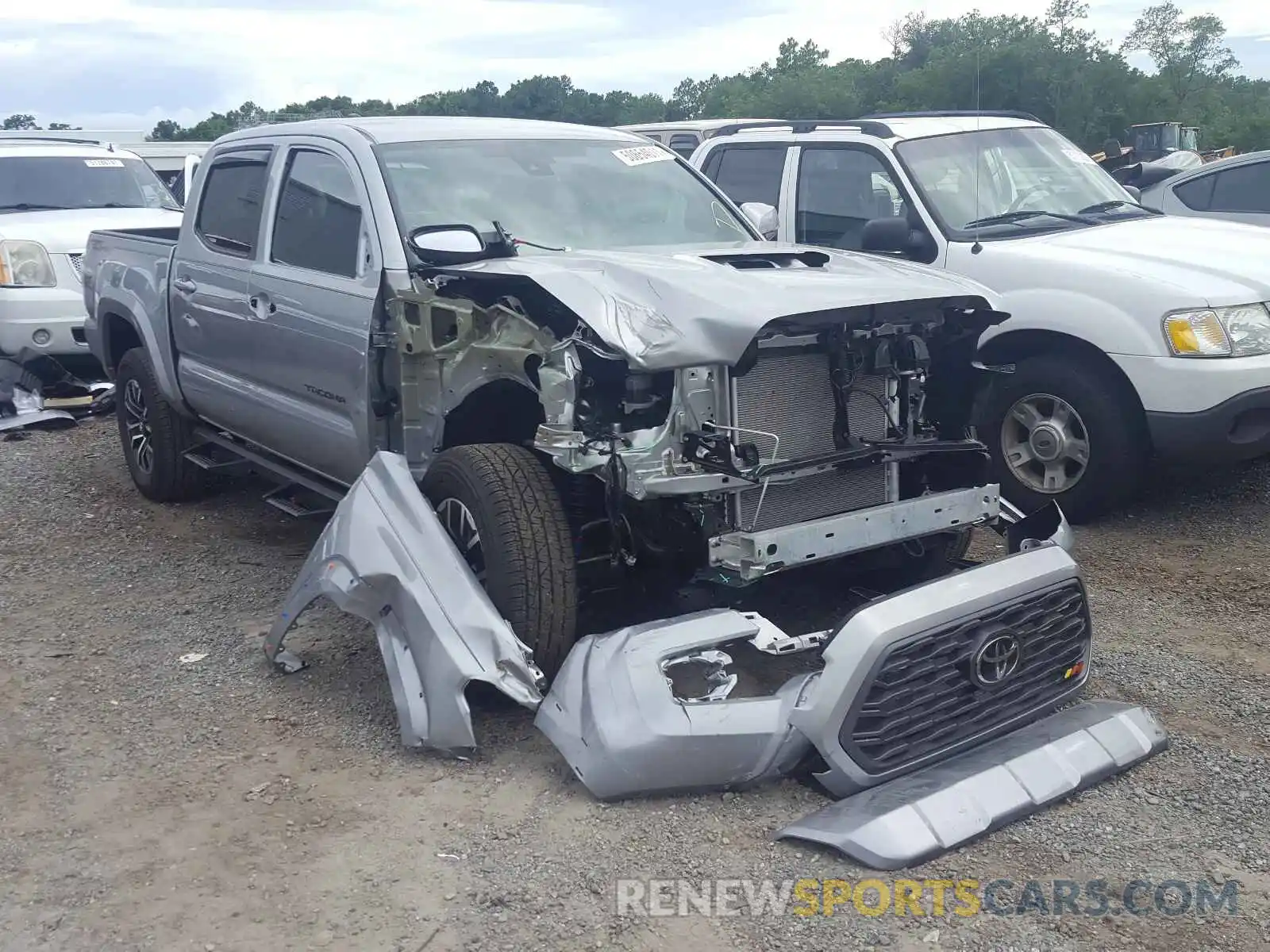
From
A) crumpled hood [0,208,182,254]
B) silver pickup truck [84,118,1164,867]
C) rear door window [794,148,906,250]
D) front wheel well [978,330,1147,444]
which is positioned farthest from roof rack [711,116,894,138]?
crumpled hood [0,208,182,254]

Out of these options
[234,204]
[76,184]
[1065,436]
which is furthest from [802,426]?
[76,184]

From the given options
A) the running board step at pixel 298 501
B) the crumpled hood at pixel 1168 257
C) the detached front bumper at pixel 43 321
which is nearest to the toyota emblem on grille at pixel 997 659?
the crumpled hood at pixel 1168 257

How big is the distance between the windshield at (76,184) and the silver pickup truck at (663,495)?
248 inches

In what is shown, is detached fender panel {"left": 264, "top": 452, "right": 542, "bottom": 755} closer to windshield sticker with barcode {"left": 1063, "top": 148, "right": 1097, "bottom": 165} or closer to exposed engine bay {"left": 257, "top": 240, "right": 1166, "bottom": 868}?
exposed engine bay {"left": 257, "top": 240, "right": 1166, "bottom": 868}

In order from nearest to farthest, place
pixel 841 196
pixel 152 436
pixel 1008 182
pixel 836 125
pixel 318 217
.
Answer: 1. pixel 318 217
2. pixel 152 436
3. pixel 1008 182
4. pixel 841 196
5. pixel 836 125

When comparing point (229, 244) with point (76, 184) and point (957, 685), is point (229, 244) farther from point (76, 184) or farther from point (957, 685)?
point (76, 184)

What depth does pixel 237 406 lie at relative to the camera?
5895 mm

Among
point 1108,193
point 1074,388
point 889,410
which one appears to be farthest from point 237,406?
point 1108,193

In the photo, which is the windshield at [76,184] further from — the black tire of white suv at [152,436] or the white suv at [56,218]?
the black tire of white suv at [152,436]

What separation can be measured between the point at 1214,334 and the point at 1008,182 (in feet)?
5.46

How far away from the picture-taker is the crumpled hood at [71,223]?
9.72 meters

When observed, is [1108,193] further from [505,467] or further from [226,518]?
[226,518]

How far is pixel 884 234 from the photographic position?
6.38 m

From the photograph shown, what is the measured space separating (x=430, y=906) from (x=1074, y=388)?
3986mm
